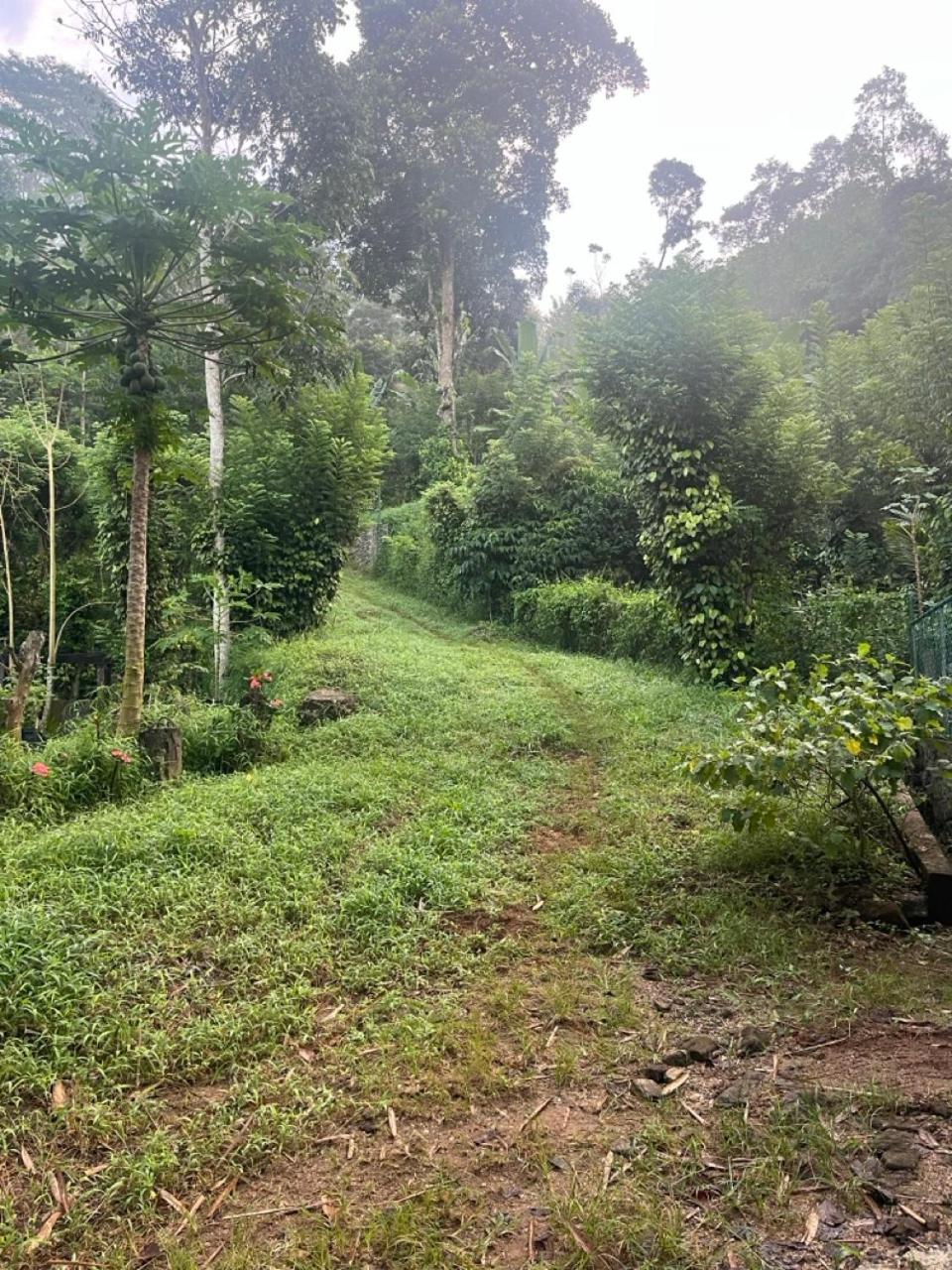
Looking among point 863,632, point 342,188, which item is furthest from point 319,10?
point 863,632

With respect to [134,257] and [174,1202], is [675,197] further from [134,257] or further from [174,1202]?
[174,1202]

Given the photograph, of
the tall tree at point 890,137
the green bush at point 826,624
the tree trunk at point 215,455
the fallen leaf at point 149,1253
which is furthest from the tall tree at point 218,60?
the tall tree at point 890,137

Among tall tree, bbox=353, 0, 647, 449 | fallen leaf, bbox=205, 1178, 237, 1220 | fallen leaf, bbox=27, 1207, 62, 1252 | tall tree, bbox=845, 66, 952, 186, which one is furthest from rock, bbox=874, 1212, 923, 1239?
tall tree, bbox=845, 66, 952, 186

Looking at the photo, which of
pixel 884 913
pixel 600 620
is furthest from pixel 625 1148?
pixel 600 620

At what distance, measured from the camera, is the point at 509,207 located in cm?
1848

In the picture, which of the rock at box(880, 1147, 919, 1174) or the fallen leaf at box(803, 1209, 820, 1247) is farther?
the rock at box(880, 1147, 919, 1174)

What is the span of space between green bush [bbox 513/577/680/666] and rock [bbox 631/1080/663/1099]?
6855mm

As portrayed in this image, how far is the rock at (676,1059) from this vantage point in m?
2.43

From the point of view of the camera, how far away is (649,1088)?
2303 millimetres

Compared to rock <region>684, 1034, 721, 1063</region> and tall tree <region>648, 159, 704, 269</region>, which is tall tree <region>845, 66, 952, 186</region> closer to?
tall tree <region>648, 159, 704, 269</region>

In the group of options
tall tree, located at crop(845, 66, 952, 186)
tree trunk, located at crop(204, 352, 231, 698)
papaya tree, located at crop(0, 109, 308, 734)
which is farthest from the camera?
tall tree, located at crop(845, 66, 952, 186)

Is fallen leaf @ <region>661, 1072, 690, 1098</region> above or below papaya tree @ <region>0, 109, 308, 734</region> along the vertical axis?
below

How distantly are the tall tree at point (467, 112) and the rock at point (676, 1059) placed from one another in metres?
16.5

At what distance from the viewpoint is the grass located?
1.91 m
